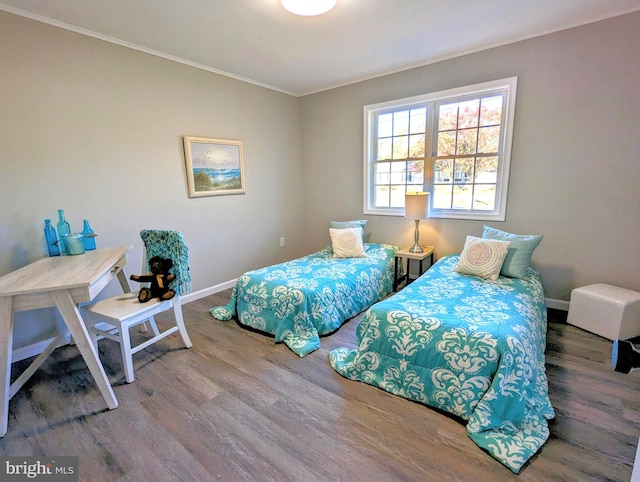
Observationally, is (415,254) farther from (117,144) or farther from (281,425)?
(117,144)

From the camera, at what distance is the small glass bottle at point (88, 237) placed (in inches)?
94.4

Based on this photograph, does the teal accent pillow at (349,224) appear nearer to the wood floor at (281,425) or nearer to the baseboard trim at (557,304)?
the wood floor at (281,425)

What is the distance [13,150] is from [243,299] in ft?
6.60

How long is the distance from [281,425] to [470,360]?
3.58 feet

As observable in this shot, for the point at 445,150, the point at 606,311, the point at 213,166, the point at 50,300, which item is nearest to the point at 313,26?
the point at 213,166

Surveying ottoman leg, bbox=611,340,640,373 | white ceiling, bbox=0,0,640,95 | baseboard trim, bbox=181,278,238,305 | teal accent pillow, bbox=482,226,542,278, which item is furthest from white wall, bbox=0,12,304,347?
ottoman leg, bbox=611,340,640,373

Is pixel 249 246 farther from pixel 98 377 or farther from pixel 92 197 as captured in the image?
pixel 98 377

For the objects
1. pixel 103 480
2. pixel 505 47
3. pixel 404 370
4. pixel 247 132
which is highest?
pixel 505 47

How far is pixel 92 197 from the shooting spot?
8.36 feet

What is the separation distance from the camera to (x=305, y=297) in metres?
2.45

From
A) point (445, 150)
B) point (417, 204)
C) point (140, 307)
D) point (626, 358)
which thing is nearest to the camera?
point (626, 358)

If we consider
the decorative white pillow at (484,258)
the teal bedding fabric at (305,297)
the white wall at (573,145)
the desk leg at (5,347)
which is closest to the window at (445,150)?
the white wall at (573,145)

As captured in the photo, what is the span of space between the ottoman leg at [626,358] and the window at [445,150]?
9.13 feet

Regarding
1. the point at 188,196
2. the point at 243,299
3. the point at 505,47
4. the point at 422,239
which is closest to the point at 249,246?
the point at 188,196
